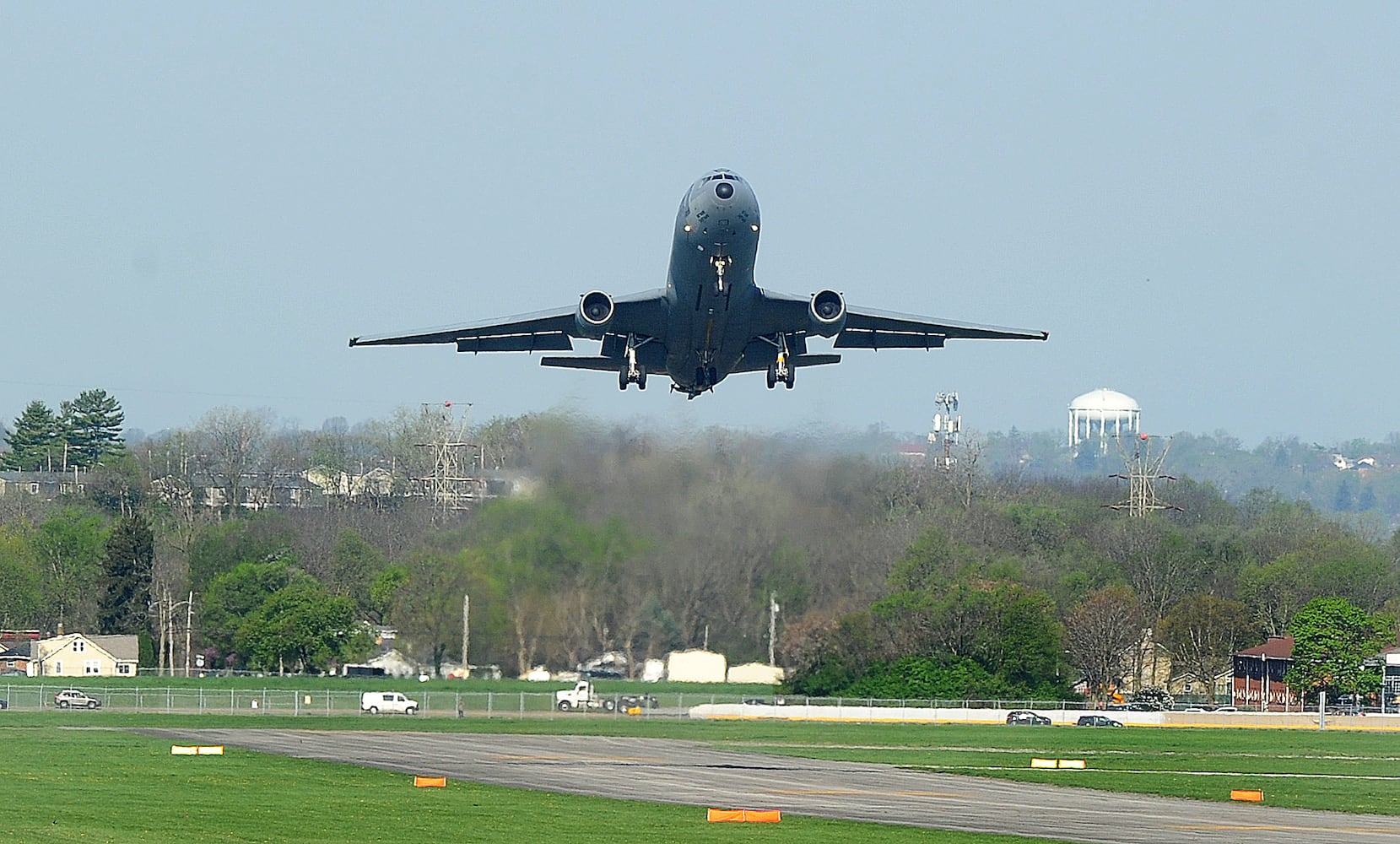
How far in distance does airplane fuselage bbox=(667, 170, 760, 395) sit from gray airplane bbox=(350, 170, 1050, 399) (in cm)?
2

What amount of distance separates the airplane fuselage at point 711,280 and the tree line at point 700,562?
783 cm

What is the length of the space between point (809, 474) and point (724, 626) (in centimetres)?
540

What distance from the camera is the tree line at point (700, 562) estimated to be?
177 feet

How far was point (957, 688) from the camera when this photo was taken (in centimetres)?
7944

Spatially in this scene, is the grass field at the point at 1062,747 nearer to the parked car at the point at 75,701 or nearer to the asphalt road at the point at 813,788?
the asphalt road at the point at 813,788

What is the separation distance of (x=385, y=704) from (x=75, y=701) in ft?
43.2

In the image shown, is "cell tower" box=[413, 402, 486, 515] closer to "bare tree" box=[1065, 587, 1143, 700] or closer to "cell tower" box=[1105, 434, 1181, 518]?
"bare tree" box=[1065, 587, 1143, 700]

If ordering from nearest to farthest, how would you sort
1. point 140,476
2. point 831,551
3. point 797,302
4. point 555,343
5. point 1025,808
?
point 1025,808 < point 797,302 < point 555,343 < point 831,551 < point 140,476

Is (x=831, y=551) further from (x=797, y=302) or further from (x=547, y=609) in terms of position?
(x=797, y=302)

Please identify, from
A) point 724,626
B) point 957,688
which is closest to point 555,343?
point 724,626

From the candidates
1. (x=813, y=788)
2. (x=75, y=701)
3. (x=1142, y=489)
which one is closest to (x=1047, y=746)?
(x=813, y=788)

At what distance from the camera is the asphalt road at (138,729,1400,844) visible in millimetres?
35125

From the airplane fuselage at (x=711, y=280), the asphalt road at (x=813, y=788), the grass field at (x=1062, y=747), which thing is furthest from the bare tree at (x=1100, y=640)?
the airplane fuselage at (x=711, y=280)

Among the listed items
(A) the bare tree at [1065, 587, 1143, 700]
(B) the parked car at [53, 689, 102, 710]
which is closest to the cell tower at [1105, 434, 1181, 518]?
(A) the bare tree at [1065, 587, 1143, 700]
